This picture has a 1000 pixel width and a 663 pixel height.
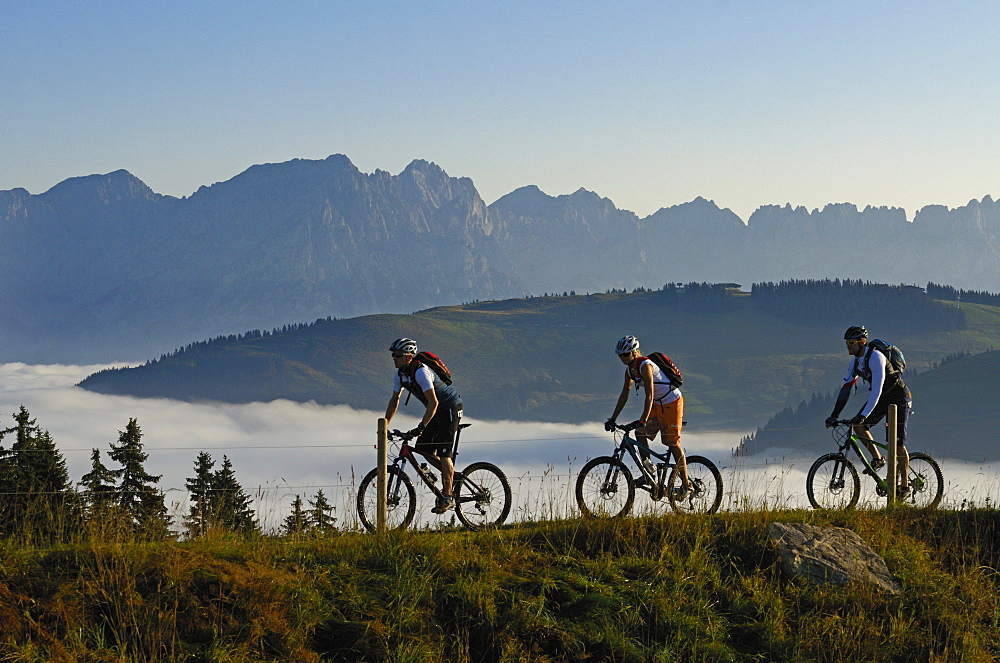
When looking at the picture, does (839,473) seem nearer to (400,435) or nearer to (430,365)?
(430,365)

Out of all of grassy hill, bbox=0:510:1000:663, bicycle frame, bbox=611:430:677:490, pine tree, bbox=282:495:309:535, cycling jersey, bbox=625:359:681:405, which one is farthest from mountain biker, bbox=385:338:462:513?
cycling jersey, bbox=625:359:681:405

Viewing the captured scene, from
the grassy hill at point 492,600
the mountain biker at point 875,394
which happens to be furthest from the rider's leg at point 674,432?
the mountain biker at point 875,394

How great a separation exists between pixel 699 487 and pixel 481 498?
10.1ft

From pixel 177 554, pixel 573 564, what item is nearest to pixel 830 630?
pixel 573 564

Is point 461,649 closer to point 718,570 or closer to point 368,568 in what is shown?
point 368,568

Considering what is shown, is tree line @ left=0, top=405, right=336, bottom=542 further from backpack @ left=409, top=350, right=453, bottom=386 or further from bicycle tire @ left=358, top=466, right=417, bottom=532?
backpack @ left=409, top=350, right=453, bottom=386

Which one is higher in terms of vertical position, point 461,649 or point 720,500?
point 720,500

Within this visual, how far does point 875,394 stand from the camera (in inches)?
580

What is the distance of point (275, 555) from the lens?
10.9 metres

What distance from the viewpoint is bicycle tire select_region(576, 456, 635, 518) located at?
13.5 m

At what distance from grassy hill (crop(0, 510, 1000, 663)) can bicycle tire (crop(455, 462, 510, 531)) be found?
645mm

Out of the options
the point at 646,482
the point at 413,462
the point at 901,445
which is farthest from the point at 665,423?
the point at 901,445

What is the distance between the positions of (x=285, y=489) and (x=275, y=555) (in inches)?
61.3

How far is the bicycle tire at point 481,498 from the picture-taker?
43.7ft
